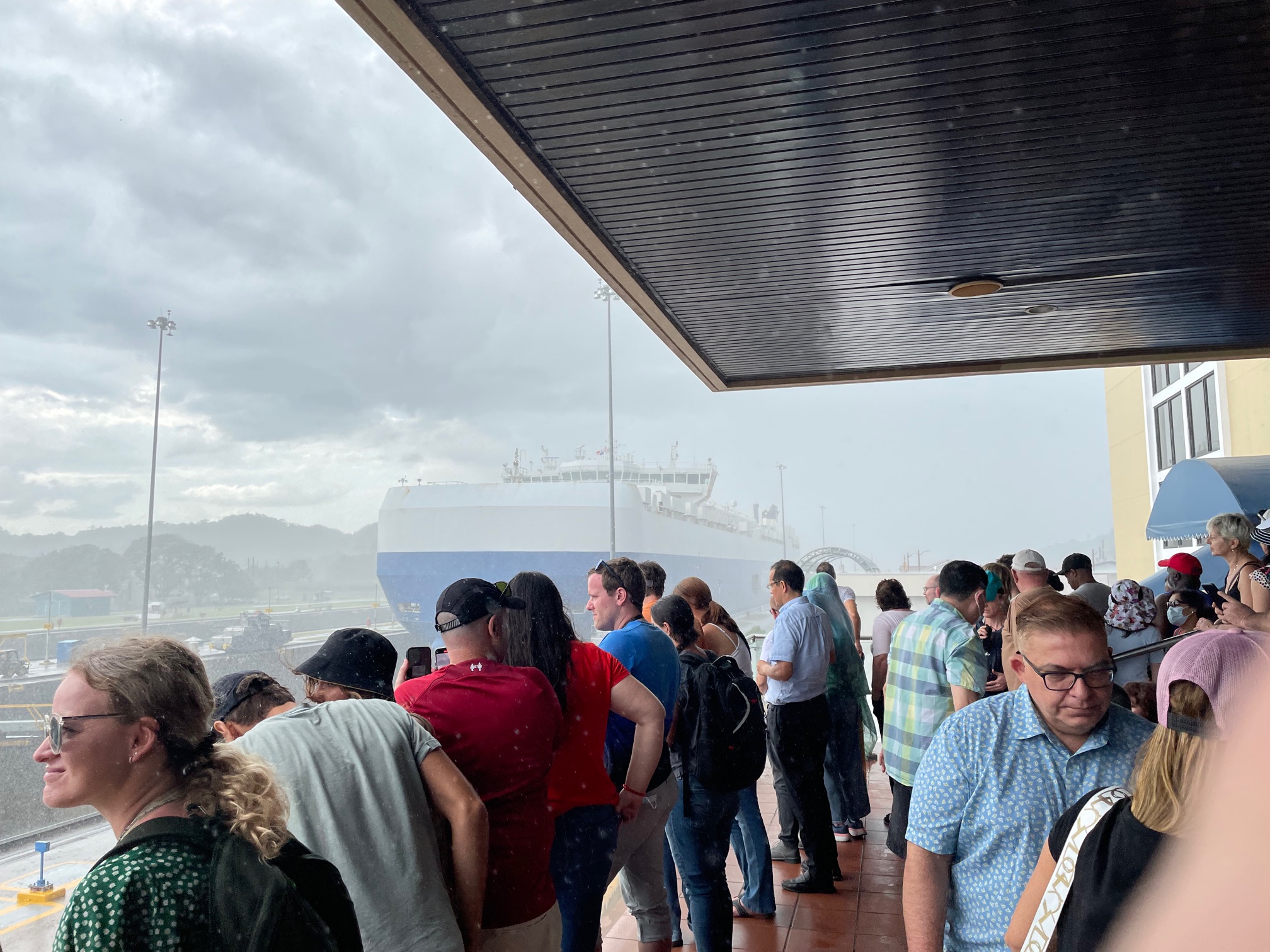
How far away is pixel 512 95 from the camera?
3.06m

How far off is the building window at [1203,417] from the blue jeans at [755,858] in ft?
55.1

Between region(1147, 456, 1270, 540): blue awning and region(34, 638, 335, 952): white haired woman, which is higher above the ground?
region(1147, 456, 1270, 540): blue awning

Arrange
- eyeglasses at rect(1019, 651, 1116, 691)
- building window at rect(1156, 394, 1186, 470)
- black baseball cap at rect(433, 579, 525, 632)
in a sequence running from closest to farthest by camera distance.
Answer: eyeglasses at rect(1019, 651, 1116, 691)
black baseball cap at rect(433, 579, 525, 632)
building window at rect(1156, 394, 1186, 470)

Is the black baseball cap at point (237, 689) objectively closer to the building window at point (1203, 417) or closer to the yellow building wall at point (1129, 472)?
the building window at point (1203, 417)

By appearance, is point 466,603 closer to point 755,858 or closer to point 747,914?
point 755,858

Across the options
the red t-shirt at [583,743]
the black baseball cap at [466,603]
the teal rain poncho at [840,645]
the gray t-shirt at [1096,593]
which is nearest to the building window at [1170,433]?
the gray t-shirt at [1096,593]

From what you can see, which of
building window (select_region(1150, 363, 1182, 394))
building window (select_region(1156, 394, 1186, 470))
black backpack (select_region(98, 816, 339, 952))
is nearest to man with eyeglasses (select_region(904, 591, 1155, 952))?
black backpack (select_region(98, 816, 339, 952))

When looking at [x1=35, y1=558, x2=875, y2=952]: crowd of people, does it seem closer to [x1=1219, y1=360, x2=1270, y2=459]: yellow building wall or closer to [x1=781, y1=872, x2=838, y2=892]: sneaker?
[x1=781, y1=872, x2=838, y2=892]: sneaker

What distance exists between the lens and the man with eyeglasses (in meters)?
1.68

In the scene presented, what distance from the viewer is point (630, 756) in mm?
3168

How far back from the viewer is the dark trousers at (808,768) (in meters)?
4.50

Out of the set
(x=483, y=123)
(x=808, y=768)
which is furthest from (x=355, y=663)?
(x=808, y=768)

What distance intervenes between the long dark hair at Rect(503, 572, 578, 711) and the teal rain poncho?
2.84m

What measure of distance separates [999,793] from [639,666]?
1.64 meters
